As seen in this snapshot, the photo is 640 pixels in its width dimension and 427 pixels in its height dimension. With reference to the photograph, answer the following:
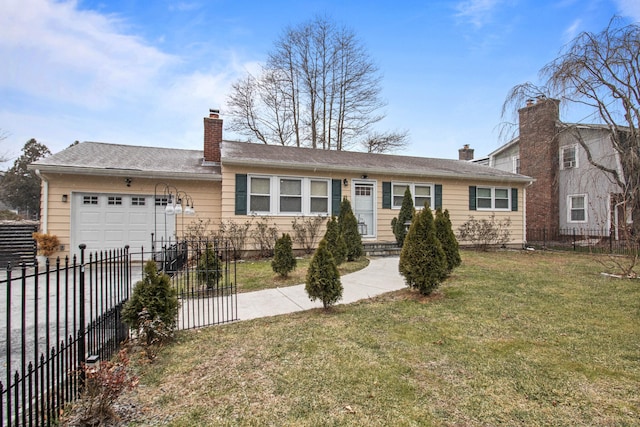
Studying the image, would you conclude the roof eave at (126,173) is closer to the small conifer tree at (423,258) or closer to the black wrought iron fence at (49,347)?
the black wrought iron fence at (49,347)

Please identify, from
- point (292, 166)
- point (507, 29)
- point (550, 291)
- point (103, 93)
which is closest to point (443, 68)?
point (507, 29)

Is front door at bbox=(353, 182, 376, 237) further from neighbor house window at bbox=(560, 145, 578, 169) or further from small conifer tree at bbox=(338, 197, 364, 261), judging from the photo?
neighbor house window at bbox=(560, 145, 578, 169)

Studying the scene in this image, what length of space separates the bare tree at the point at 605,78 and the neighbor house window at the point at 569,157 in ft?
13.4

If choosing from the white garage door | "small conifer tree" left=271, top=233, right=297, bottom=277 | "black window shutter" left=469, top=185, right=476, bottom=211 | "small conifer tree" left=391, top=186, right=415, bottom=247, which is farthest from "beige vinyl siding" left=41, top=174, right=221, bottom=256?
"black window shutter" left=469, top=185, right=476, bottom=211

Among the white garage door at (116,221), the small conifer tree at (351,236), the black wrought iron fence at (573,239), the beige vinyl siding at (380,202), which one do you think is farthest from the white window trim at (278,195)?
the black wrought iron fence at (573,239)

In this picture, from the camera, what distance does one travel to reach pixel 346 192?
11.6 meters

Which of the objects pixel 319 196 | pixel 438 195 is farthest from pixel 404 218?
pixel 319 196

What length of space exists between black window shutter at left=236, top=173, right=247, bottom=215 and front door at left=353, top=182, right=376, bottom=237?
155 inches

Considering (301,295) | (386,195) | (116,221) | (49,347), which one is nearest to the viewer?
(49,347)

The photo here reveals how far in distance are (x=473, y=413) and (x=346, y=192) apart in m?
9.43

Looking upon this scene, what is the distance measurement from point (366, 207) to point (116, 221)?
26.8ft

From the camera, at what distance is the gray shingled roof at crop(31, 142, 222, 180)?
951 cm

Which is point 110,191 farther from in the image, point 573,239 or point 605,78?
point 573,239

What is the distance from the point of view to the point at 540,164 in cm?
1666
